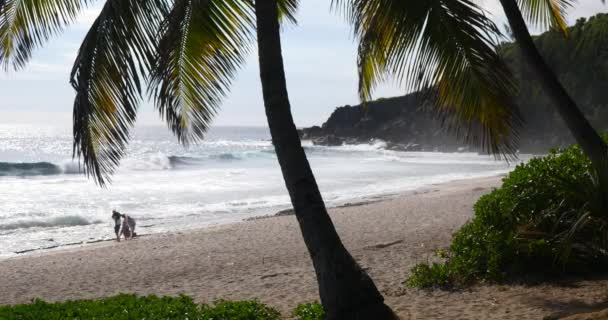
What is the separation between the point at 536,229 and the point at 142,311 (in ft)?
13.1

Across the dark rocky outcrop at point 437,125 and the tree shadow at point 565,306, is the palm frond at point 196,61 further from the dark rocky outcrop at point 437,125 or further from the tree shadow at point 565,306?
the dark rocky outcrop at point 437,125

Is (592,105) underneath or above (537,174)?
above

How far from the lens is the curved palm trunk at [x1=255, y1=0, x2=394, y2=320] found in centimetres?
486

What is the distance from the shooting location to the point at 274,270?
1036 cm

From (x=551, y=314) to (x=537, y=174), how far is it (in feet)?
7.12

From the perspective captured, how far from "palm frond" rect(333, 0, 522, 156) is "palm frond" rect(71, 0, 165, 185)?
197 centimetres

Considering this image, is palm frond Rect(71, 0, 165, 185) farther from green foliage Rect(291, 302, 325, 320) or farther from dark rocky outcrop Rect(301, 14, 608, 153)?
dark rocky outcrop Rect(301, 14, 608, 153)

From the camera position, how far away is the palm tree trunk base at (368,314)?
15.9ft

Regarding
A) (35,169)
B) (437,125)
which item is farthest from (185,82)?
(35,169)

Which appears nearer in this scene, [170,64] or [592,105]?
[170,64]

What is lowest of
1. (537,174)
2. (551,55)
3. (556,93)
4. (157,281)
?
(157,281)

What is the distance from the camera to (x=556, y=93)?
623 centimetres

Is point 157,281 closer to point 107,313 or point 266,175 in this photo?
point 107,313

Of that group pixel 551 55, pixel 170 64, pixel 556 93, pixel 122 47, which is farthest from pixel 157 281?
pixel 551 55
